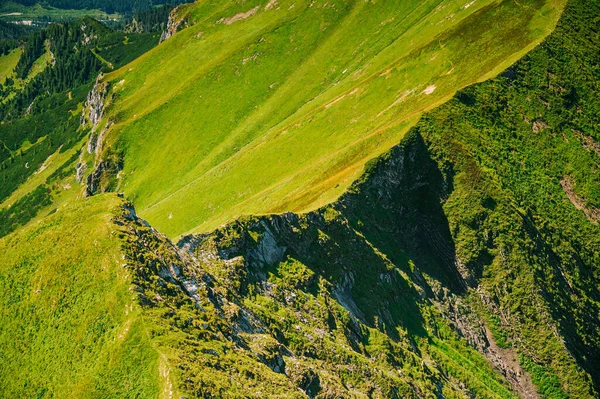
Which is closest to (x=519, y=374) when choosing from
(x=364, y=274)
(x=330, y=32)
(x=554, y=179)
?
(x=364, y=274)

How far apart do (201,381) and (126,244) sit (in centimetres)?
1279

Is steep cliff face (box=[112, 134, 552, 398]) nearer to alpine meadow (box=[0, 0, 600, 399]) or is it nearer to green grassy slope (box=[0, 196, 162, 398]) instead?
alpine meadow (box=[0, 0, 600, 399])

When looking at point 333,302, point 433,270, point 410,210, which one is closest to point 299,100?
point 410,210

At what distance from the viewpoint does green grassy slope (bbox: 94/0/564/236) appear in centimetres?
10819

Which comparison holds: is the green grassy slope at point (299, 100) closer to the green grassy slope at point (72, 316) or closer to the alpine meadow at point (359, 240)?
the alpine meadow at point (359, 240)

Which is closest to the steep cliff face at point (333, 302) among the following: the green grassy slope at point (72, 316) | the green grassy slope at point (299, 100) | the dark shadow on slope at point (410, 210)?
the dark shadow on slope at point (410, 210)

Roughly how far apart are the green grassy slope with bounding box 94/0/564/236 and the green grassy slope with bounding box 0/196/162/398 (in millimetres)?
37957

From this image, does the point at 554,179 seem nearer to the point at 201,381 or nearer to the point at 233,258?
the point at 233,258

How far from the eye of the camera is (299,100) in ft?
527

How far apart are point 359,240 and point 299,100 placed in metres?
93.2

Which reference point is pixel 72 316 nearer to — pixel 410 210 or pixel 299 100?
pixel 410 210

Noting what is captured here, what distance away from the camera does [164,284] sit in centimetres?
4181

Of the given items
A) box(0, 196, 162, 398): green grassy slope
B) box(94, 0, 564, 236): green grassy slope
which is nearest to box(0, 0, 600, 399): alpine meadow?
box(0, 196, 162, 398): green grassy slope

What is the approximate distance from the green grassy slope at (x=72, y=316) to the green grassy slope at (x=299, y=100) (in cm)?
3796
